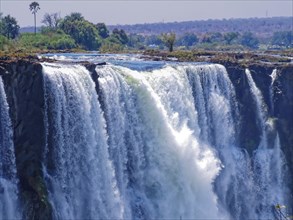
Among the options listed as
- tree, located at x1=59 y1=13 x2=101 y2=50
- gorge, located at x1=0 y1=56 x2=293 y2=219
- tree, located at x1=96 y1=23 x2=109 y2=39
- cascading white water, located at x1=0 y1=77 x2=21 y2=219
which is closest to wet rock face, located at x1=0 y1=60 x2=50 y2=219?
gorge, located at x1=0 y1=56 x2=293 y2=219

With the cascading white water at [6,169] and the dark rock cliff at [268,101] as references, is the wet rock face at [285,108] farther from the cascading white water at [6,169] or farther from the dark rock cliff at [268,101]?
the cascading white water at [6,169]

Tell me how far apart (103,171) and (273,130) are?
1416cm

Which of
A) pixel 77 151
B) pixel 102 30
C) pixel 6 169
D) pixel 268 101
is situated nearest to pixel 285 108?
pixel 268 101

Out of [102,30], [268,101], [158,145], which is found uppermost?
[102,30]

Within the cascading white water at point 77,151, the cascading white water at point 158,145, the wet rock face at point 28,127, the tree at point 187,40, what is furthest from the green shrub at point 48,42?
the tree at point 187,40

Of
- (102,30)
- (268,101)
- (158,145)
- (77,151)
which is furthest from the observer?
(102,30)

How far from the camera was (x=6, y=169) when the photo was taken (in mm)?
25812

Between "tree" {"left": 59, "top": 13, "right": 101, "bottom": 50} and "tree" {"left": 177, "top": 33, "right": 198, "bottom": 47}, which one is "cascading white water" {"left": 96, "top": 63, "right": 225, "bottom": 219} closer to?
"tree" {"left": 59, "top": 13, "right": 101, "bottom": 50}

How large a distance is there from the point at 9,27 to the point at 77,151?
156 ft

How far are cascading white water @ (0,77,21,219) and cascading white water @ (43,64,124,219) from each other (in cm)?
177

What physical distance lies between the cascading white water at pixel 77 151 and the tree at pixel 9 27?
44192 mm

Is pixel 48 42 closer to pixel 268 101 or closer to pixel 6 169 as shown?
pixel 268 101

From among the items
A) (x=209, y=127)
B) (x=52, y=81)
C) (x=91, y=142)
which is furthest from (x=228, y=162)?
(x=52, y=81)

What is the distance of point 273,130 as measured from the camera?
133ft
